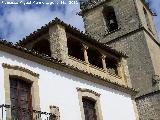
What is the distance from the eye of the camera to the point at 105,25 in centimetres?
3133

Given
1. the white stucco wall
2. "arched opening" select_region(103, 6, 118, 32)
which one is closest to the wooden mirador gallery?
the white stucco wall

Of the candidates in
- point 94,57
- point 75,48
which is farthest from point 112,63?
point 75,48

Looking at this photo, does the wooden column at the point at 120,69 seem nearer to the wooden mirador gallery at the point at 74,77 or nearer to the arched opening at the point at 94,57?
the wooden mirador gallery at the point at 74,77

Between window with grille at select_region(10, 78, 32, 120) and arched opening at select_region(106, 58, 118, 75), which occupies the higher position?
arched opening at select_region(106, 58, 118, 75)

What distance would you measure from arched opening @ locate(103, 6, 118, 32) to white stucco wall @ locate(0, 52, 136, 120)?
13540mm

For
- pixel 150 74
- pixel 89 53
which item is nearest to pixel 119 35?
pixel 150 74

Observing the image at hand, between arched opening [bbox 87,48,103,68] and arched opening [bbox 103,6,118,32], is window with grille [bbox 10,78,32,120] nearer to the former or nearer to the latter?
arched opening [bbox 87,48,103,68]

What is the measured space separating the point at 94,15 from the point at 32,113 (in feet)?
63.9

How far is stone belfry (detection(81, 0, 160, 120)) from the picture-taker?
26297 mm

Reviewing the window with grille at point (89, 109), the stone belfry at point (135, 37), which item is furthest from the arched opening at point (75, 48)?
the stone belfry at point (135, 37)

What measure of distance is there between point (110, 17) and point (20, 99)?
63.5 ft

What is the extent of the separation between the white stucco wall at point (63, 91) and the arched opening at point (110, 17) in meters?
13.5

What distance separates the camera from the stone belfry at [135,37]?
26297 mm

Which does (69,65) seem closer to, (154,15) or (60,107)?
(60,107)
